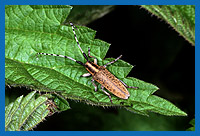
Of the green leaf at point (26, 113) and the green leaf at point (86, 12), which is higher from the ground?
the green leaf at point (86, 12)

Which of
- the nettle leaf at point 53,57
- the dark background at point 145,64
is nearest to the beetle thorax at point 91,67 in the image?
the nettle leaf at point 53,57

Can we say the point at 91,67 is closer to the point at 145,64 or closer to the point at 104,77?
the point at 104,77

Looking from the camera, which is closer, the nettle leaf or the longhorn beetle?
the nettle leaf

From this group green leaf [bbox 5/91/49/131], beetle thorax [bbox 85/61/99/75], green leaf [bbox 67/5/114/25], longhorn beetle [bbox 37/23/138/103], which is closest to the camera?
green leaf [bbox 5/91/49/131]

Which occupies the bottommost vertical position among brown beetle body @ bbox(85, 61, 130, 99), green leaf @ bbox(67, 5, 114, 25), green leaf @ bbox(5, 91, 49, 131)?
green leaf @ bbox(5, 91, 49, 131)

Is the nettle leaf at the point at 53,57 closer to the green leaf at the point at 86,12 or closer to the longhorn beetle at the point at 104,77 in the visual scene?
the longhorn beetle at the point at 104,77

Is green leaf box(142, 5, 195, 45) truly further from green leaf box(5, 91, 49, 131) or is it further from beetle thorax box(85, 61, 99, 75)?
green leaf box(5, 91, 49, 131)

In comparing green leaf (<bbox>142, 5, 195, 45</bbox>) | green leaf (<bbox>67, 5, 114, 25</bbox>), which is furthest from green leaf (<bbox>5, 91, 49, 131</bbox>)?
green leaf (<bbox>142, 5, 195, 45</bbox>)

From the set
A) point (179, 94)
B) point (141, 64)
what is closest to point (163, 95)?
point (179, 94)
